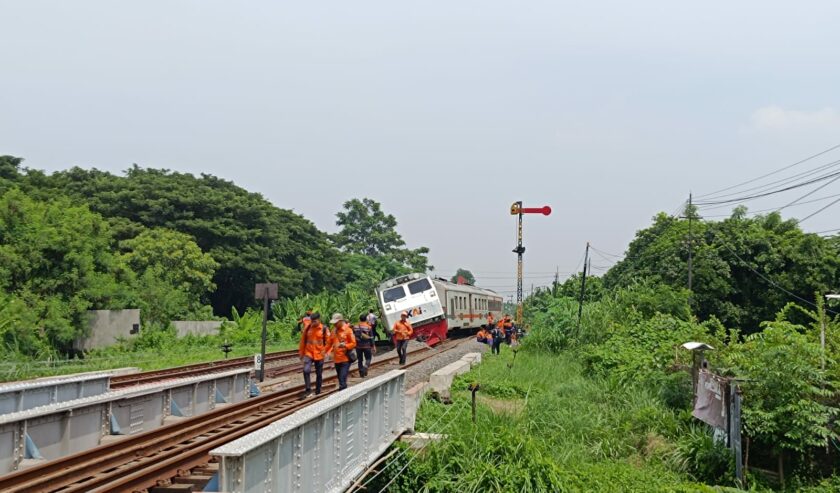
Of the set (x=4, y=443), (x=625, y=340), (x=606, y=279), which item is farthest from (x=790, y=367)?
(x=606, y=279)

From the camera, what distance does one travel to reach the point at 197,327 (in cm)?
3578

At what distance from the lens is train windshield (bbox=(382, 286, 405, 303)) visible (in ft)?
97.0

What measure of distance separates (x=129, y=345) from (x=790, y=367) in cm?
2423

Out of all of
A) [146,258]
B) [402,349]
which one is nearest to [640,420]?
[402,349]

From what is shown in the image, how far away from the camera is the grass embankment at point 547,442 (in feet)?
33.8

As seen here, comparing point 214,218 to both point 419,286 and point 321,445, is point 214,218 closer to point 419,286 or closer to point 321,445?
point 419,286

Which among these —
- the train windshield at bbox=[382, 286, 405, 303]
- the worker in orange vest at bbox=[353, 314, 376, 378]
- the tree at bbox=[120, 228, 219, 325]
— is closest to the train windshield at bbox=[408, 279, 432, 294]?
the train windshield at bbox=[382, 286, 405, 303]

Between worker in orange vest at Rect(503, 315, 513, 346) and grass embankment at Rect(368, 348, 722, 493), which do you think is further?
worker in orange vest at Rect(503, 315, 513, 346)

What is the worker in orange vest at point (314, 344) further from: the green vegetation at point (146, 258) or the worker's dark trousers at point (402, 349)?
the green vegetation at point (146, 258)

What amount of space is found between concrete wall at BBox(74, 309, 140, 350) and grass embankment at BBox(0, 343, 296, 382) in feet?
3.54

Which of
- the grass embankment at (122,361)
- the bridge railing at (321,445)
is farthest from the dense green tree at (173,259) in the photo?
the bridge railing at (321,445)

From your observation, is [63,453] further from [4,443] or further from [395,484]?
[395,484]

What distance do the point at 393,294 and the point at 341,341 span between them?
16.6m

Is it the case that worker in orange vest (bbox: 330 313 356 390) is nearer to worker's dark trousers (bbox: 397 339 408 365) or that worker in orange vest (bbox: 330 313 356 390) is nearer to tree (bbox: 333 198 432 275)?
worker's dark trousers (bbox: 397 339 408 365)
